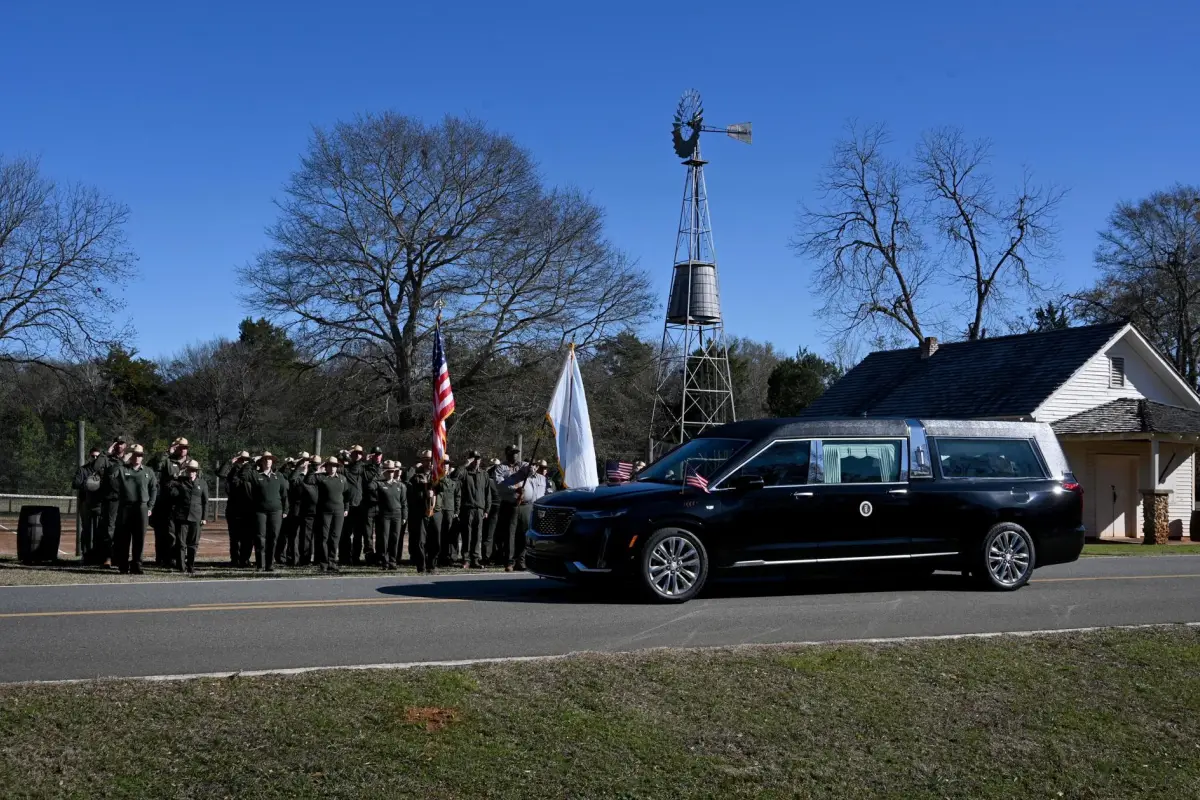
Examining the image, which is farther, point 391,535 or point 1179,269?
point 1179,269

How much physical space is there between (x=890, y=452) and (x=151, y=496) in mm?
9655

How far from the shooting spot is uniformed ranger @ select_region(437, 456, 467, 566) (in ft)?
57.8

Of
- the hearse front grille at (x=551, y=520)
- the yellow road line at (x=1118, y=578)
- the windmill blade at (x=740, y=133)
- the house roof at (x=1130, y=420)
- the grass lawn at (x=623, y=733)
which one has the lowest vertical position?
the grass lawn at (x=623, y=733)

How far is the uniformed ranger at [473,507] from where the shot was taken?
59.6 ft

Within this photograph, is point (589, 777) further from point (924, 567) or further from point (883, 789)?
point (924, 567)

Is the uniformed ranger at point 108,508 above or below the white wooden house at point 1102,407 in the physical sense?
below

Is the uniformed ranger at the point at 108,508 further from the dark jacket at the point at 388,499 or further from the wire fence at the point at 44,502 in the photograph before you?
the wire fence at the point at 44,502

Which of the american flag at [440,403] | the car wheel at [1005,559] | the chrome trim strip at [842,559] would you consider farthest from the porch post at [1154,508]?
the chrome trim strip at [842,559]

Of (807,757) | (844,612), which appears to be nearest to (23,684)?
(807,757)

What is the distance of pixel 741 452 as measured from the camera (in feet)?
42.7

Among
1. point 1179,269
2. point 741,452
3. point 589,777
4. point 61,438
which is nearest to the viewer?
point 589,777

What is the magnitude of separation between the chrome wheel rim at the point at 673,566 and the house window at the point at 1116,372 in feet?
87.0

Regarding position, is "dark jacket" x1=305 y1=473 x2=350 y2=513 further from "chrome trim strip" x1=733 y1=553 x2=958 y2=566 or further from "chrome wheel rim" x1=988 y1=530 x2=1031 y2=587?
"chrome wheel rim" x1=988 y1=530 x2=1031 y2=587

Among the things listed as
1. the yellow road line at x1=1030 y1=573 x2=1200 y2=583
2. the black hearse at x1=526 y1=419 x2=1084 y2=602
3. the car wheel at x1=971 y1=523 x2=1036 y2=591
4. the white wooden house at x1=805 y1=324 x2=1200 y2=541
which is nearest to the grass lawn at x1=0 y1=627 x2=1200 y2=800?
the black hearse at x1=526 y1=419 x2=1084 y2=602
